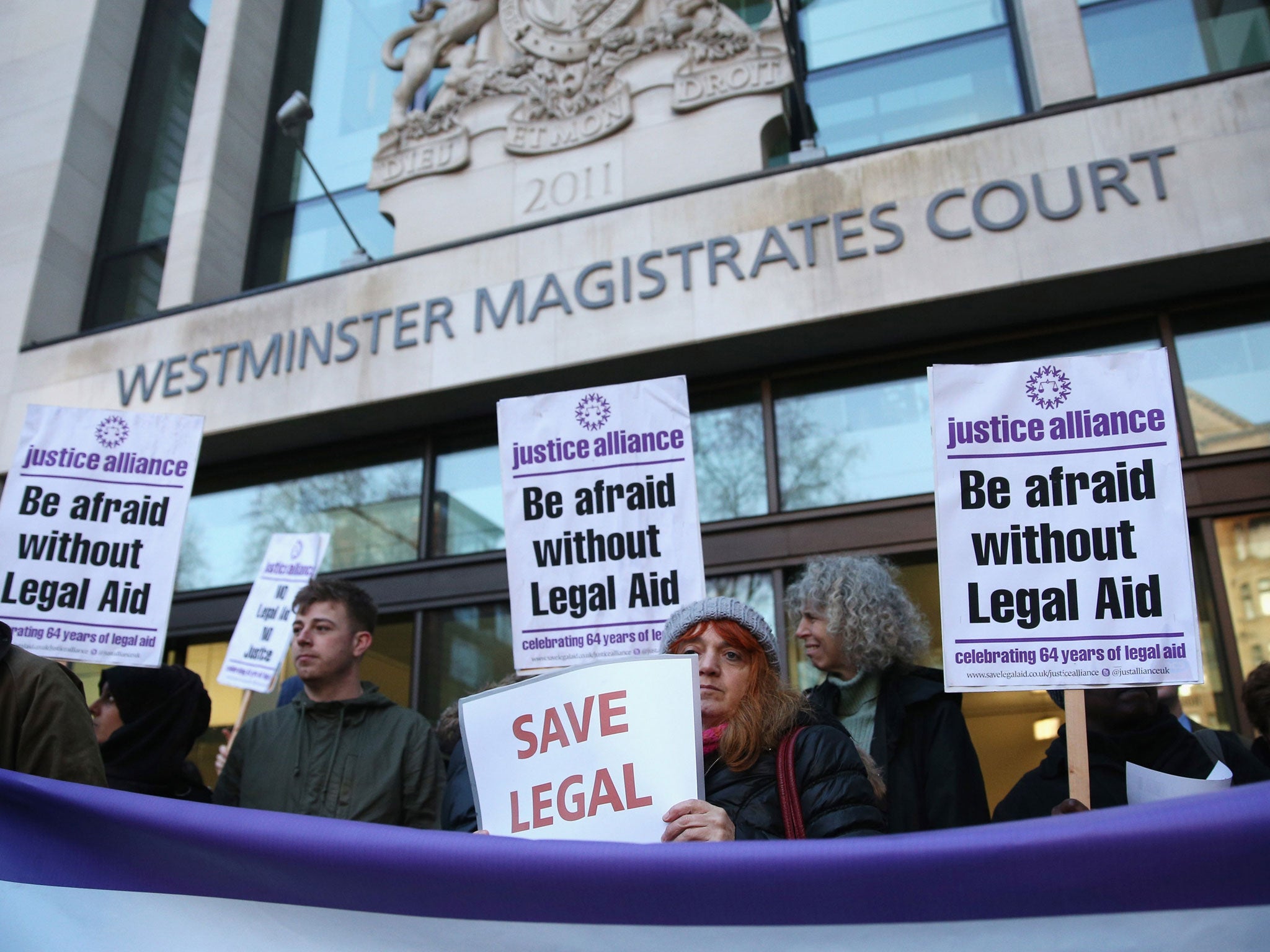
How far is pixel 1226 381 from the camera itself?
6.73 m

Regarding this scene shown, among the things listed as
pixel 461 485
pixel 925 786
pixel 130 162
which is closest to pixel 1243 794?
pixel 925 786

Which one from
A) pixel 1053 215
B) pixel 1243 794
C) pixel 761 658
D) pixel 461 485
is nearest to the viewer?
pixel 1243 794

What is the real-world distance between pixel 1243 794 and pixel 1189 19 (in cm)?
799

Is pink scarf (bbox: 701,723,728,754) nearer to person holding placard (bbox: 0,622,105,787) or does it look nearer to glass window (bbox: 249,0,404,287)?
person holding placard (bbox: 0,622,105,787)

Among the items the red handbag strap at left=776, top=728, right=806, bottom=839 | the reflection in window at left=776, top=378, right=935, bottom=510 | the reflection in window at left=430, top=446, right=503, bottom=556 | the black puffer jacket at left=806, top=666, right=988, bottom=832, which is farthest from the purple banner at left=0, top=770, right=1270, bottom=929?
the reflection in window at left=430, top=446, right=503, bottom=556

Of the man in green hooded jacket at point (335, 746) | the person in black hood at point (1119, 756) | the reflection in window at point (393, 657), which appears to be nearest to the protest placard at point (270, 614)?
the reflection in window at point (393, 657)

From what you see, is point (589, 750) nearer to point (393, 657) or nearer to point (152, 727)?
point (152, 727)

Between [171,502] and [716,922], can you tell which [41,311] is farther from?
[716,922]

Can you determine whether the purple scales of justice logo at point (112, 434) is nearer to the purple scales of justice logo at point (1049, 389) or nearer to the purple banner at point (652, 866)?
the purple banner at point (652, 866)

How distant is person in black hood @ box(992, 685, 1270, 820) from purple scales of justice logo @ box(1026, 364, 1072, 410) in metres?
1.03

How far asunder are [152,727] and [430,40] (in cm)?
762

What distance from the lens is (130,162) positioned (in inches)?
448

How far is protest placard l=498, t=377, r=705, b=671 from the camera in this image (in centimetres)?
434

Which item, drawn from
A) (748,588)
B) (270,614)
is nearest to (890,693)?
(748,588)
